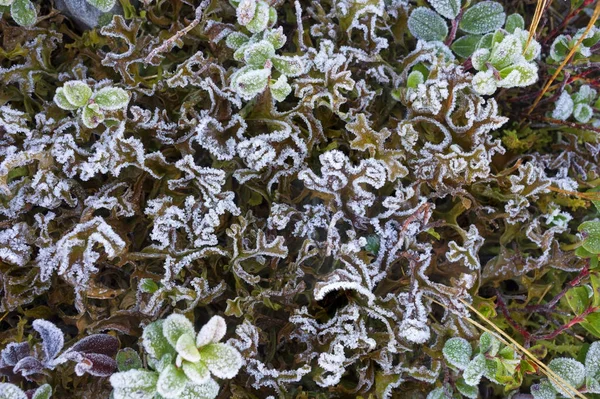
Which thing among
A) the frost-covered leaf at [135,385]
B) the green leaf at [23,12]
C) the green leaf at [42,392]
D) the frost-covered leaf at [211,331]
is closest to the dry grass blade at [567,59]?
the frost-covered leaf at [211,331]

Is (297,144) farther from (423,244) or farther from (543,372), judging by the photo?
(543,372)

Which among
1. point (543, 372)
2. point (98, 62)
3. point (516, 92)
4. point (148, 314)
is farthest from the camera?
point (516, 92)

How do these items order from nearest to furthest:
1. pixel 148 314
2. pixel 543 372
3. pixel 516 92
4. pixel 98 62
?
pixel 148 314 < pixel 543 372 < pixel 98 62 < pixel 516 92

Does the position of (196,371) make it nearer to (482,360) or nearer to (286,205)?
(286,205)

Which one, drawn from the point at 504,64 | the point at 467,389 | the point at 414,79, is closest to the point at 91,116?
the point at 414,79

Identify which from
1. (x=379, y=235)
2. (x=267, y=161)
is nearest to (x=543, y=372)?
(x=379, y=235)

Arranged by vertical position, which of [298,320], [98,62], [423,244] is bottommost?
[298,320]
